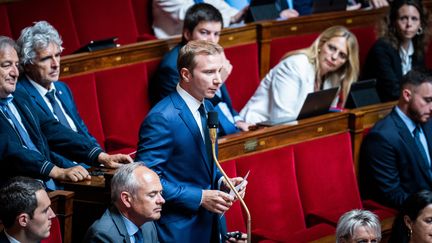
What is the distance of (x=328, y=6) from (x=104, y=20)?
47cm

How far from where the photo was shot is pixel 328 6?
1.75m

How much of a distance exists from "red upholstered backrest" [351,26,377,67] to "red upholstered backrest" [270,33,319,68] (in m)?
0.13

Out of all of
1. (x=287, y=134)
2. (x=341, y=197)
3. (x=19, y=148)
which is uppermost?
(x=19, y=148)

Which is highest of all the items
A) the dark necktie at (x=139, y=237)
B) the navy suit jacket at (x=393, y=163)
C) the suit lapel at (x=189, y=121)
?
the suit lapel at (x=189, y=121)

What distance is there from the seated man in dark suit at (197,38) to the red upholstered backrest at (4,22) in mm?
246

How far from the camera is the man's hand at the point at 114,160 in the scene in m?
1.03

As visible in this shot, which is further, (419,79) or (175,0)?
(175,0)

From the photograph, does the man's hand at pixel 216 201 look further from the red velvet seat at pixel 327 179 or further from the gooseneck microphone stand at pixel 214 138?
the red velvet seat at pixel 327 179

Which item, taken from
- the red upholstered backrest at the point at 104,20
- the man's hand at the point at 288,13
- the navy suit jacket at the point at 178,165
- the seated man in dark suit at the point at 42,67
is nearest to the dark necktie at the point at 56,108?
the seated man in dark suit at the point at 42,67

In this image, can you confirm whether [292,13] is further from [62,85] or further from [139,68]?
[62,85]

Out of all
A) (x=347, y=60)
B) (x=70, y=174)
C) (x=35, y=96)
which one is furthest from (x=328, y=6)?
(x=70, y=174)

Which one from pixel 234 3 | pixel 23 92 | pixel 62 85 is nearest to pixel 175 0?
pixel 234 3

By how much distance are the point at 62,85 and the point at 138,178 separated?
1.15ft

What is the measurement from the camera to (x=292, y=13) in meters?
1.72
